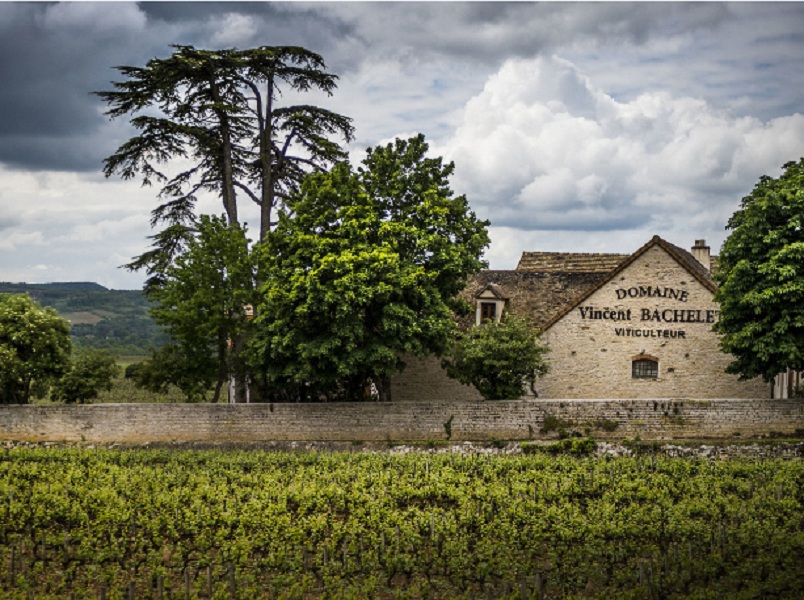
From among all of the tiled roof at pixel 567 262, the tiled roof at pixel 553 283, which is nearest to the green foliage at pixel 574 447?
the tiled roof at pixel 553 283

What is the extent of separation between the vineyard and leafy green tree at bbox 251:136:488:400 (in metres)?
4.30

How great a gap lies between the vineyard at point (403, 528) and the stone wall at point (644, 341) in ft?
27.7

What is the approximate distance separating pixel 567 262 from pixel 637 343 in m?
9.08

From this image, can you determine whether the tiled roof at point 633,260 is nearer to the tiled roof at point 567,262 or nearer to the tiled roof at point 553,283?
the tiled roof at point 553,283

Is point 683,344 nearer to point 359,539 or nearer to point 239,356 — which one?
point 239,356

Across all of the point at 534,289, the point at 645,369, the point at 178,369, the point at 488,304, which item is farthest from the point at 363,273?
the point at 645,369

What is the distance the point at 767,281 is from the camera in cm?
3288

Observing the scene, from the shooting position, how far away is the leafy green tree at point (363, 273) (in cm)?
3138

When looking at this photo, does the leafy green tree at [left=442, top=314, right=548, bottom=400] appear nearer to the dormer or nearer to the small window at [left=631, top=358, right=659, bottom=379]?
the dormer

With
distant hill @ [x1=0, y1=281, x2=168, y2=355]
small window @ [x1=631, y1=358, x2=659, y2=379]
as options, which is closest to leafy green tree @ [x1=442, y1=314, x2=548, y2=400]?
small window @ [x1=631, y1=358, x2=659, y2=379]

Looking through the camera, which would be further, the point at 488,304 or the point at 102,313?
the point at 102,313

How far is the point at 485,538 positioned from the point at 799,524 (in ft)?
26.0

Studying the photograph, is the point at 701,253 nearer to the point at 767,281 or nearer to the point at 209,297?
the point at 767,281

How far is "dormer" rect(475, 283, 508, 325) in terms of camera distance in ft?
131
